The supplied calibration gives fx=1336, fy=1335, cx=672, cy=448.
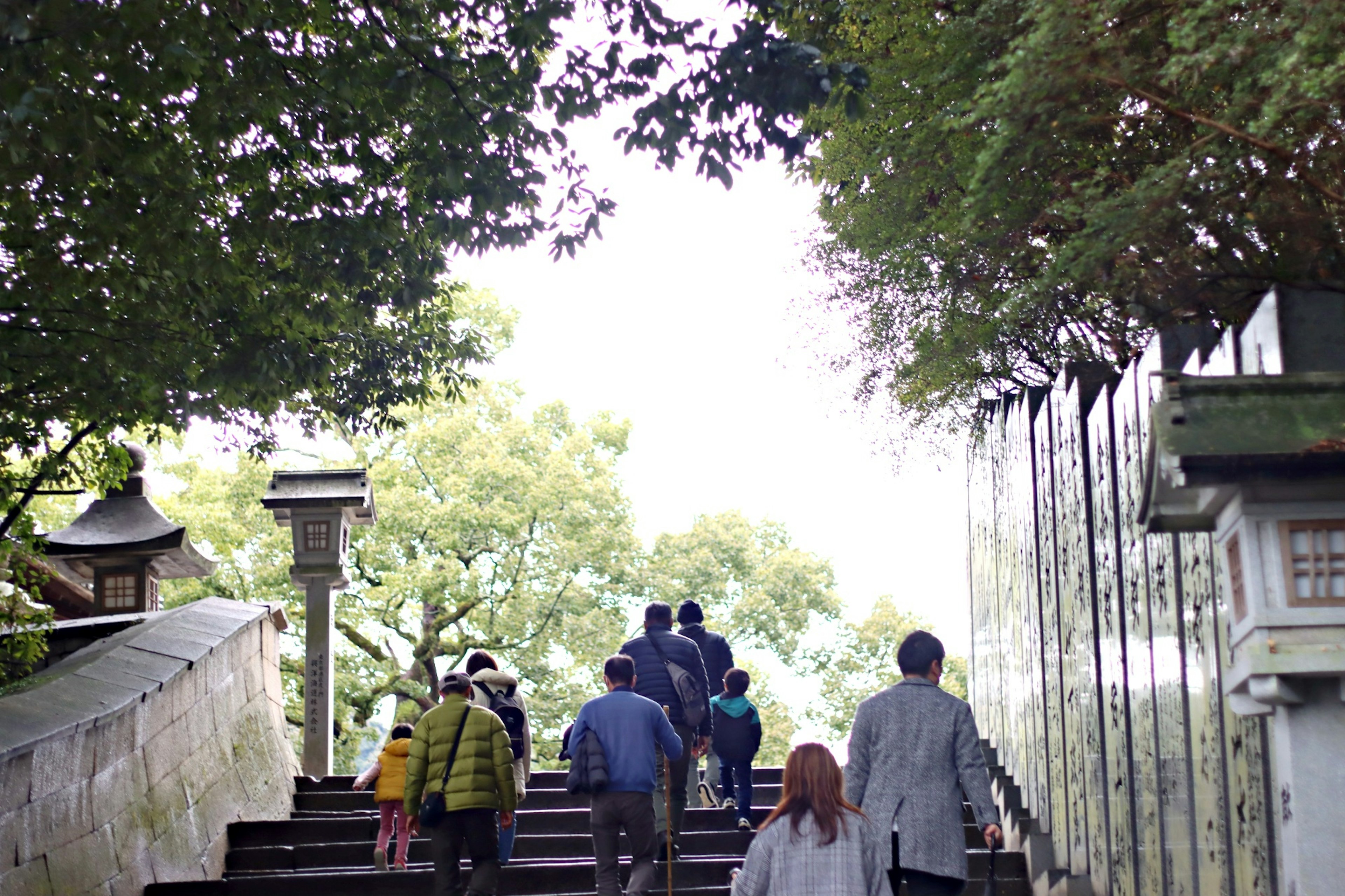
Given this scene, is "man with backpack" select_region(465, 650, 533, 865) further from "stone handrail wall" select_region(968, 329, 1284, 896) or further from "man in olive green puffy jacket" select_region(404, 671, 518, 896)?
"stone handrail wall" select_region(968, 329, 1284, 896)

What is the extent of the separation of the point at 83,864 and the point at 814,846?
4.70 metres

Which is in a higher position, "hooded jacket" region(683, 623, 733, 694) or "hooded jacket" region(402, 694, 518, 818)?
"hooded jacket" region(683, 623, 733, 694)

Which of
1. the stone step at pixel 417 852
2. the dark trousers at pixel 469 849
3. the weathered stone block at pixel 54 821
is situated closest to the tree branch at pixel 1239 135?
the dark trousers at pixel 469 849

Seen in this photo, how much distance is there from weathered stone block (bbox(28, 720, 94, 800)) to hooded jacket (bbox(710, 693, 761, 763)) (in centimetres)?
426

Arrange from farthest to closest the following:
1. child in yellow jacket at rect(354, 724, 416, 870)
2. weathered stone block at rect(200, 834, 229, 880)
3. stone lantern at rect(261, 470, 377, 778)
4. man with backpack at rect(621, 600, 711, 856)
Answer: stone lantern at rect(261, 470, 377, 778) < weathered stone block at rect(200, 834, 229, 880) < man with backpack at rect(621, 600, 711, 856) < child in yellow jacket at rect(354, 724, 416, 870)

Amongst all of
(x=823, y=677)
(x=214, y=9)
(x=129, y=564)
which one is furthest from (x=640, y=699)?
(x=823, y=677)

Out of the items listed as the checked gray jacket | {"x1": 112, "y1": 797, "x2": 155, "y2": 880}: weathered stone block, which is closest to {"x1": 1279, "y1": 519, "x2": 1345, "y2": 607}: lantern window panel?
the checked gray jacket

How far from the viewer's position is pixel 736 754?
9.87 m

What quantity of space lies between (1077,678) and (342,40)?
545 cm

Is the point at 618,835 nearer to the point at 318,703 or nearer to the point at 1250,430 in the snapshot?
the point at 1250,430

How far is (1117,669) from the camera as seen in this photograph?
6.64 m

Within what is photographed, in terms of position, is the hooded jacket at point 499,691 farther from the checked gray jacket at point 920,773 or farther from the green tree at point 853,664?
the green tree at point 853,664

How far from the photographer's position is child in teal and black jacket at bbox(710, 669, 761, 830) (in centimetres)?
974

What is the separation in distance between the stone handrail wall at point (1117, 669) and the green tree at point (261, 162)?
236 cm
